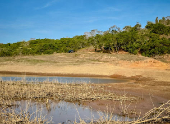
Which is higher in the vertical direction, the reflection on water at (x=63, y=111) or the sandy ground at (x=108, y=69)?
the sandy ground at (x=108, y=69)

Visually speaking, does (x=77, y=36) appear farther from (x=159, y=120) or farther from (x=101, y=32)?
(x=159, y=120)

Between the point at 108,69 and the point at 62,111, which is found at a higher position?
the point at 108,69

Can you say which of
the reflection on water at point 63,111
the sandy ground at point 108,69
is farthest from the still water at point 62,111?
the sandy ground at point 108,69

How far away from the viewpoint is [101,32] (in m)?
61.8

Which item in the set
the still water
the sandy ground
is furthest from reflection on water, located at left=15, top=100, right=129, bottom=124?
the sandy ground

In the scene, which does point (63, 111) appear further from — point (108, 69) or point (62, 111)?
point (108, 69)

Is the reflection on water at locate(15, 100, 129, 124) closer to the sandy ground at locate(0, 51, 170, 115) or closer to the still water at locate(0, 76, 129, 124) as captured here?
the still water at locate(0, 76, 129, 124)

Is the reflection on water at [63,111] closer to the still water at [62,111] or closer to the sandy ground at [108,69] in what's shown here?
the still water at [62,111]

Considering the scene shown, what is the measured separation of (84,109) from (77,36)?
71.8 m

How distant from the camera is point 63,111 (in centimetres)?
903

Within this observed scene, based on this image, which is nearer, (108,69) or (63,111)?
(63,111)

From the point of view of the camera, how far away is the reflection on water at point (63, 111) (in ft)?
26.2

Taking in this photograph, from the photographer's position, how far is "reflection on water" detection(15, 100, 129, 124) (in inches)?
314

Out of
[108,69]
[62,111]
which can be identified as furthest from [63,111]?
[108,69]
